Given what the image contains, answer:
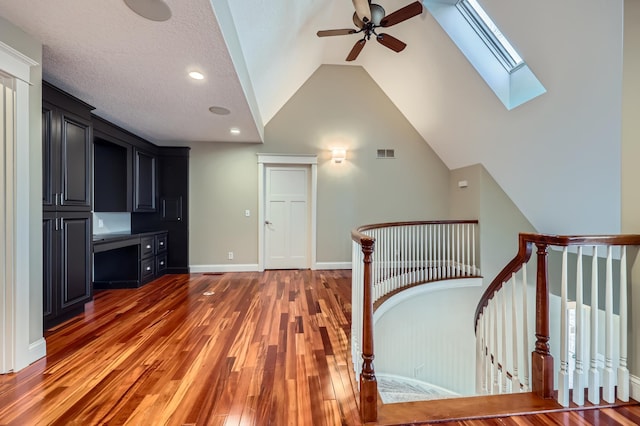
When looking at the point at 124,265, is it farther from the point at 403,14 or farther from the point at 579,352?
the point at 579,352

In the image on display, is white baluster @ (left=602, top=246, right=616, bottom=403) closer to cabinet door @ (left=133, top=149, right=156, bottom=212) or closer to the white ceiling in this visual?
the white ceiling

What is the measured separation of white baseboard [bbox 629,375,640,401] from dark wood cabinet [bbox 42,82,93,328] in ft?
14.2

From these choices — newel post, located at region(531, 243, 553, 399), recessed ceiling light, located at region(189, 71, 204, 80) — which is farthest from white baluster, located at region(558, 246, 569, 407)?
recessed ceiling light, located at region(189, 71, 204, 80)

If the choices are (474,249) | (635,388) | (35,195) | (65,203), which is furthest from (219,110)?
(474,249)

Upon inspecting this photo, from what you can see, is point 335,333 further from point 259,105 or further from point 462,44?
point 462,44

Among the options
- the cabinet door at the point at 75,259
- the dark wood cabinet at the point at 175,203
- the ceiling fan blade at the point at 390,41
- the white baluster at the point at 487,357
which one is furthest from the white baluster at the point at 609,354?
the dark wood cabinet at the point at 175,203

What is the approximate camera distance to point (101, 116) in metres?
3.40

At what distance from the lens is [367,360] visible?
5.02 feet

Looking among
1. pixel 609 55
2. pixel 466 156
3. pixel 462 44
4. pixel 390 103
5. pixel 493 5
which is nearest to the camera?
pixel 609 55

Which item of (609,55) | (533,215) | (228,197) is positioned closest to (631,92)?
(609,55)

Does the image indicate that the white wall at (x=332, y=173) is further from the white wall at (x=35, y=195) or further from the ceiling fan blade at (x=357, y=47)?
the white wall at (x=35, y=195)

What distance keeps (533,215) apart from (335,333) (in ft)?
12.2

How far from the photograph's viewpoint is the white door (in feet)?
16.7

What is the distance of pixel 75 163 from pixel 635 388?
4.67 meters
